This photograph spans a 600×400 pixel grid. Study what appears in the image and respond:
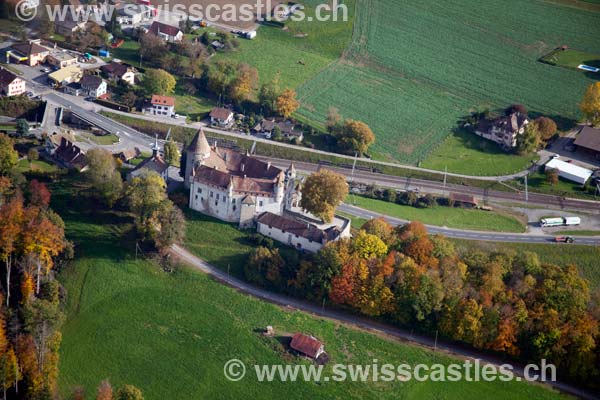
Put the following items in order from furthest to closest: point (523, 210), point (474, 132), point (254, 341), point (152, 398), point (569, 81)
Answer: point (569, 81) < point (474, 132) < point (523, 210) < point (254, 341) < point (152, 398)

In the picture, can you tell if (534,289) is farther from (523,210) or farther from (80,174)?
(80,174)

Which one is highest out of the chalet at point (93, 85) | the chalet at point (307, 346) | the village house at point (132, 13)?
the village house at point (132, 13)

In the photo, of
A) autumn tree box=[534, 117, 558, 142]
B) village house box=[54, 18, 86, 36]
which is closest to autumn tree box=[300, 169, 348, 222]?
autumn tree box=[534, 117, 558, 142]

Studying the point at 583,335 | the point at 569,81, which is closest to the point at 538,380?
the point at 583,335

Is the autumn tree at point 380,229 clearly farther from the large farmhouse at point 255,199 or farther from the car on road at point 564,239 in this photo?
the car on road at point 564,239

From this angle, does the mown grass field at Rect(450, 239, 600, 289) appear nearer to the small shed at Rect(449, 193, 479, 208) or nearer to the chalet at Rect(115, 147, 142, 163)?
the small shed at Rect(449, 193, 479, 208)

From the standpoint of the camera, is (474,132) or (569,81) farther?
(569,81)

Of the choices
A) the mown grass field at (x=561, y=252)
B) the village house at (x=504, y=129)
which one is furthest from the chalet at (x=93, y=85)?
the mown grass field at (x=561, y=252)
